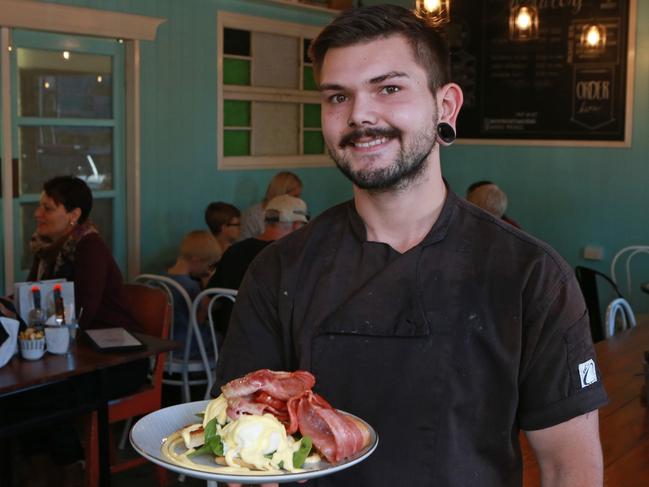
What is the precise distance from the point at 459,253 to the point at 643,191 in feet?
17.0

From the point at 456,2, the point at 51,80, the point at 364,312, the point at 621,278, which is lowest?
the point at 621,278

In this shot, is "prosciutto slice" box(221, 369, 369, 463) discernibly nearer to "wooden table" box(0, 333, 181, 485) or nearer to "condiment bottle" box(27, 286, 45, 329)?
"wooden table" box(0, 333, 181, 485)

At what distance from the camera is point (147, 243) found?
557 cm

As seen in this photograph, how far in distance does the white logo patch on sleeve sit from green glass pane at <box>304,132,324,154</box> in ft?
18.1

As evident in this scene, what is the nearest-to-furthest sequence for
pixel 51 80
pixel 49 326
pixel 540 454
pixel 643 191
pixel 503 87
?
pixel 540 454
pixel 49 326
pixel 51 80
pixel 643 191
pixel 503 87

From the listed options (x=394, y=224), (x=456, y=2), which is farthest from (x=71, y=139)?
(x=394, y=224)

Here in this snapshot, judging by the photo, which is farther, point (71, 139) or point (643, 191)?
point (643, 191)

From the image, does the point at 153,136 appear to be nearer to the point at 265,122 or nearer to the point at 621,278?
the point at 265,122

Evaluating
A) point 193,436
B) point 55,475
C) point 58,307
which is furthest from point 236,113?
point 193,436

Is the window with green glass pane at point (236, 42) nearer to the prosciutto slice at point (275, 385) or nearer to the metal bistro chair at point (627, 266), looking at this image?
the metal bistro chair at point (627, 266)

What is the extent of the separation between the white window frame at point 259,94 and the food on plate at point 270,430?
487 centimetres

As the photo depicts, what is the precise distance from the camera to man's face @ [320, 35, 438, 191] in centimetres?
125

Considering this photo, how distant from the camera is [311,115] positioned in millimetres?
6711

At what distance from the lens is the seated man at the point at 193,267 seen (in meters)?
4.62
